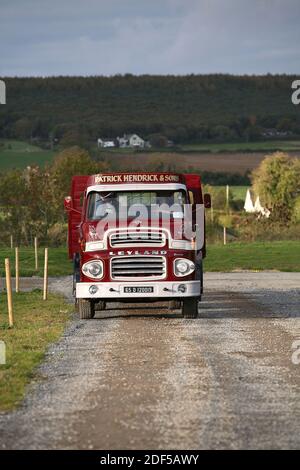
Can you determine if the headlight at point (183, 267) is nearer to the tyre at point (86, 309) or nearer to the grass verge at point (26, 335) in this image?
the tyre at point (86, 309)

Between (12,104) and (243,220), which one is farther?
(12,104)

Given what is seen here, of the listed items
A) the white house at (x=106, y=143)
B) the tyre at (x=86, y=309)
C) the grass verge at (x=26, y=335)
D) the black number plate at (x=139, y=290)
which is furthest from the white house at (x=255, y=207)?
the black number plate at (x=139, y=290)

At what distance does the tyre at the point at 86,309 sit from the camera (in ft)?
82.0

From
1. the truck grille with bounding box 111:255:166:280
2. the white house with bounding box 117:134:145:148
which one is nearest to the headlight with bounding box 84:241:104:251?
the truck grille with bounding box 111:255:166:280

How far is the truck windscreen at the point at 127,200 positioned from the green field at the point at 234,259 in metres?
20.7

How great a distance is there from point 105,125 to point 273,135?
803 inches

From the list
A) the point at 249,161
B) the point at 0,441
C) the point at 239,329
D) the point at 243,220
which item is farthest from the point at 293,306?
the point at 249,161

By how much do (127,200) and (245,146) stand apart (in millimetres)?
128360

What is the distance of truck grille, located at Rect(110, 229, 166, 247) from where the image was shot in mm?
24094

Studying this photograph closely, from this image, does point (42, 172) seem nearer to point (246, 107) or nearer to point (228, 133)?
point (228, 133)

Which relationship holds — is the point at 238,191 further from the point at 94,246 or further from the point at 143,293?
the point at 143,293

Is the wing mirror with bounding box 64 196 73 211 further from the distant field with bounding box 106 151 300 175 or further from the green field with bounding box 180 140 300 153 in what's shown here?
the green field with bounding box 180 140 300 153
